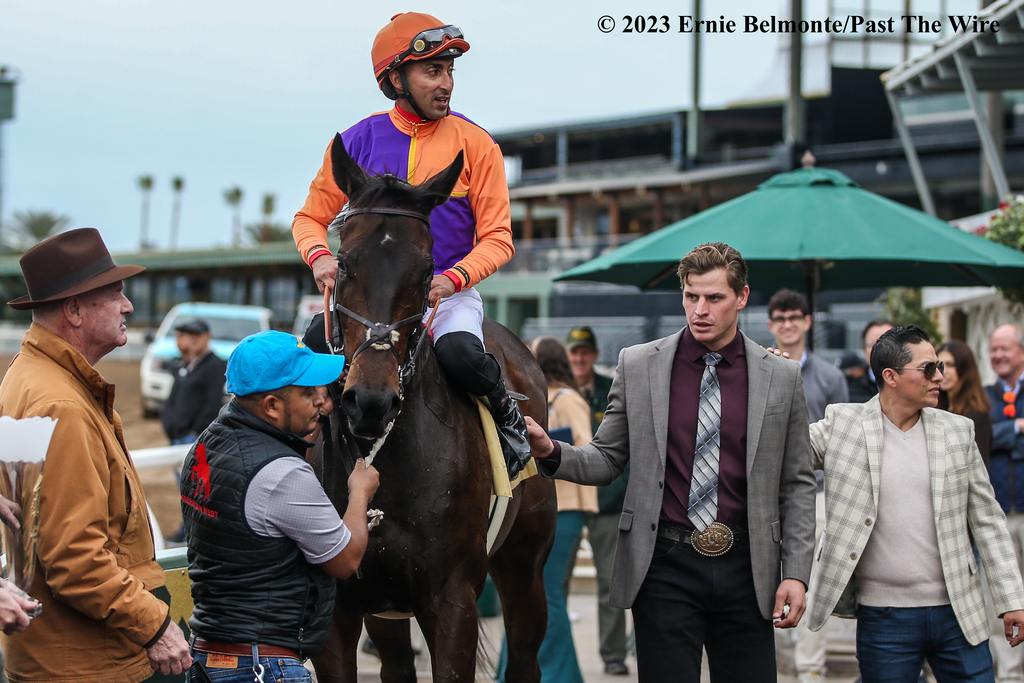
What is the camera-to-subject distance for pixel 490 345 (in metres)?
5.39

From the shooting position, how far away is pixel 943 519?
4.41 metres

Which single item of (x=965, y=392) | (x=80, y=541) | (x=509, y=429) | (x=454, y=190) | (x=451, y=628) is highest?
(x=454, y=190)

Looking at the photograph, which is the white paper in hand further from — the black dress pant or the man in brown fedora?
the black dress pant

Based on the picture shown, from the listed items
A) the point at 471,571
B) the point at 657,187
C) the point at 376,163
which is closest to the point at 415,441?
the point at 471,571

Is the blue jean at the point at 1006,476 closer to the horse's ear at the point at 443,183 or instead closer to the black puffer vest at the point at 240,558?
the horse's ear at the point at 443,183

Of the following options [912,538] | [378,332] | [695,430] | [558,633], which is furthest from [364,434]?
[558,633]

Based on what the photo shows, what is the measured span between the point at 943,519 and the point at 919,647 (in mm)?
484

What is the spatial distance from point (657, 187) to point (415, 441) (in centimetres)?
4006

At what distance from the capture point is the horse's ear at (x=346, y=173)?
13.7 feet

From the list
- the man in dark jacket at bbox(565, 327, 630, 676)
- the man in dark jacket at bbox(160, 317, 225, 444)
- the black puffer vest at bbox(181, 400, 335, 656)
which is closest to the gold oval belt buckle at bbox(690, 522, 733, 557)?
the black puffer vest at bbox(181, 400, 335, 656)

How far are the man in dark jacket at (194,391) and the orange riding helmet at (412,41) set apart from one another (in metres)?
6.88

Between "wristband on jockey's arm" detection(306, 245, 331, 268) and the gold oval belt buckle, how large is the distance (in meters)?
1.68

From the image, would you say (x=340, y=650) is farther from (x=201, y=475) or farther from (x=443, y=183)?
(x=443, y=183)

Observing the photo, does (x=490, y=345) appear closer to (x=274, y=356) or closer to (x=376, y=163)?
(x=376, y=163)
